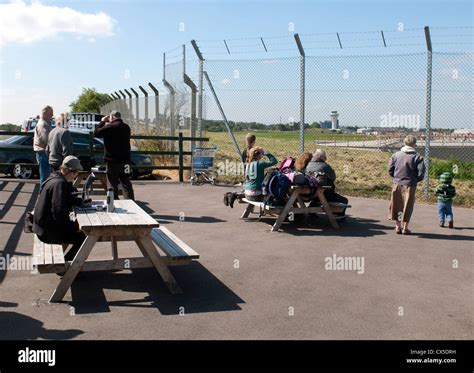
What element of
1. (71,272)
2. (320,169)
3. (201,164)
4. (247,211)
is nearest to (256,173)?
(247,211)

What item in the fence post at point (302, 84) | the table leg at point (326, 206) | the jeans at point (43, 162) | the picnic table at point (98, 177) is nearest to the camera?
the table leg at point (326, 206)

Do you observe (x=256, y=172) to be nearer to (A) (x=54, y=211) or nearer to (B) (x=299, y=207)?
(B) (x=299, y=207)

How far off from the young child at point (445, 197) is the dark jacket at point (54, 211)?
21.6 feet

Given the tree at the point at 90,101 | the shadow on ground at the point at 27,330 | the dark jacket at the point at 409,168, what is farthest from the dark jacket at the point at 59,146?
the tree at the point at 90,101

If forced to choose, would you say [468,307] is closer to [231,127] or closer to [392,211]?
[392,211]

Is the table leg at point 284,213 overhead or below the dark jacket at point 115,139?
below

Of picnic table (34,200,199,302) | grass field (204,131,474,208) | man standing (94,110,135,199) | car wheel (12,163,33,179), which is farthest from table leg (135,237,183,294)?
car wheel (12,163,33,179)

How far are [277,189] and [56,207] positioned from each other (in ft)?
14.2

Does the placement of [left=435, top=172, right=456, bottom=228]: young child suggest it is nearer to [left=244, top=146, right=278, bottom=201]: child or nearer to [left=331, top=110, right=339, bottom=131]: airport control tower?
[left=244, top=146, right=278, bottom=201]: child

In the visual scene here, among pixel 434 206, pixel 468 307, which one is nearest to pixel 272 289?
pixel 468 307

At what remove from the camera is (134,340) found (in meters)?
4.81

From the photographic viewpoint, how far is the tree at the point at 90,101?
59.6 meters

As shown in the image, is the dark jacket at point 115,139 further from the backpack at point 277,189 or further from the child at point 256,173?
the backpack at point 277,189

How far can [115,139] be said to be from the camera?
33.8 feet
